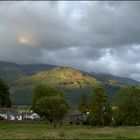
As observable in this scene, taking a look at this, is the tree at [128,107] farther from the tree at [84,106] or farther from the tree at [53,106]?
the tree at [84,106]

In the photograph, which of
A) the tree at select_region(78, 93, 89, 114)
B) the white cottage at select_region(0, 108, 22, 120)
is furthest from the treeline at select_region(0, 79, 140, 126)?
the white cottage at select_region(0, 108, 22, 120)

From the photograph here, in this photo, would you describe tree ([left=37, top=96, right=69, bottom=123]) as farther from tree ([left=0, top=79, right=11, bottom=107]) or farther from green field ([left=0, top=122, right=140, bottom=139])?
green field ([left=0, top=122, right=140, bottom=139])

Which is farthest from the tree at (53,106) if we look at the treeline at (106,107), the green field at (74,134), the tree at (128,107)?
the green field at (74,134)

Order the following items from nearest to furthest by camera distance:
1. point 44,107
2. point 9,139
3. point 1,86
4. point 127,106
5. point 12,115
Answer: point 9,139 → point 127,106 → point 44,107 → point 1,86 → point 12,115

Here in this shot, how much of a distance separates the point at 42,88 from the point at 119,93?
43.9m

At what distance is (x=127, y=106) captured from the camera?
116875 mm

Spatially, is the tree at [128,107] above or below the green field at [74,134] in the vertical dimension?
above

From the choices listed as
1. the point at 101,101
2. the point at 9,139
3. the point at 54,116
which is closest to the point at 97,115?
the point at 101,101

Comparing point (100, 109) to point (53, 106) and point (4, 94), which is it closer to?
point (53, 106)

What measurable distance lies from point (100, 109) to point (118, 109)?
6398 millimetres

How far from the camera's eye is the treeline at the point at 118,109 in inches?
4577

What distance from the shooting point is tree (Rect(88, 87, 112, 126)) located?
399ft

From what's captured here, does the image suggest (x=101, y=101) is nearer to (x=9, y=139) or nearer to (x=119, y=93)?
(x=119, y=93)

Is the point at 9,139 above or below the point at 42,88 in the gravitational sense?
below
